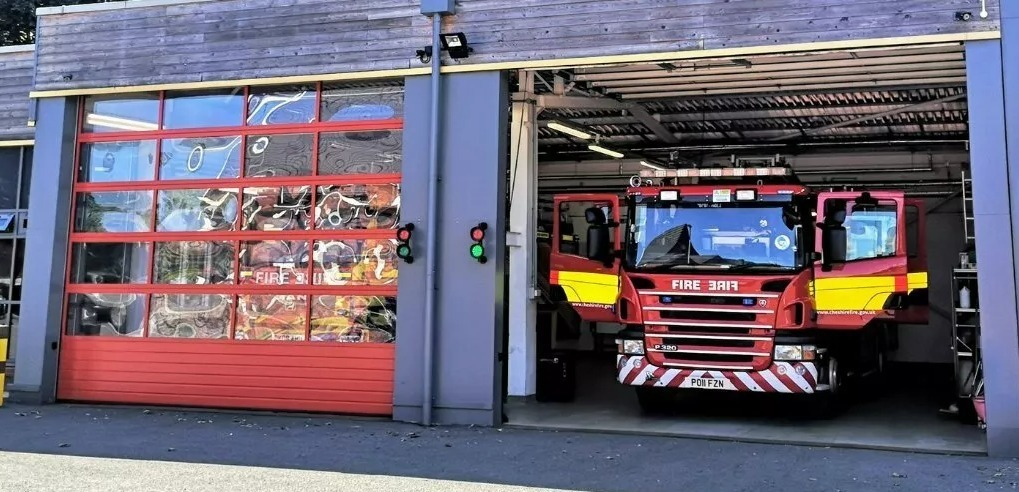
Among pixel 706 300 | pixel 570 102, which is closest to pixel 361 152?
pixel 570 102

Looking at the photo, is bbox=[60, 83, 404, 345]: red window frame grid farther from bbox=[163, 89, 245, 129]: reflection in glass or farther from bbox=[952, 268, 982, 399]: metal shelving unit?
bbox=[952, 268, 982, 399]: metal shelving unit

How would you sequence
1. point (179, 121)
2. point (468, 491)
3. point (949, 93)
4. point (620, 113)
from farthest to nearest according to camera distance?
point (620, 113)
point (949, 93)
point (179, 121)
point (468, 491)

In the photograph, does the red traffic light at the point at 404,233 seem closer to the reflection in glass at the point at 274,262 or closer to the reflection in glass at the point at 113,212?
the reflection in glass at the point at 274,262

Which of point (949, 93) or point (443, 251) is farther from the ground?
point (949, 93)

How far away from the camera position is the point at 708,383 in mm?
9375

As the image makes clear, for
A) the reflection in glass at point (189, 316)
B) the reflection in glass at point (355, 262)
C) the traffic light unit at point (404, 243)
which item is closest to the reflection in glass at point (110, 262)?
the reflection in glass at point (189, 316)

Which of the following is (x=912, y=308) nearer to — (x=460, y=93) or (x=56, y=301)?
(x=460, y=93)

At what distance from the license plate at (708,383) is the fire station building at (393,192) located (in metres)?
0.08

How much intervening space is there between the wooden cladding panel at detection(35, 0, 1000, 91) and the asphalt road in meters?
4.07

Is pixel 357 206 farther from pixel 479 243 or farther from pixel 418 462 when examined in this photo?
pixel 418 462

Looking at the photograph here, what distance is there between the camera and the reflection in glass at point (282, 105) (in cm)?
1055

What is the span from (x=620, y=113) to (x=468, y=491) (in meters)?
8.26

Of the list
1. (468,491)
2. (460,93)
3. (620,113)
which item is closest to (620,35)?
(460,93)

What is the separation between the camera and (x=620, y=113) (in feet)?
43.9
